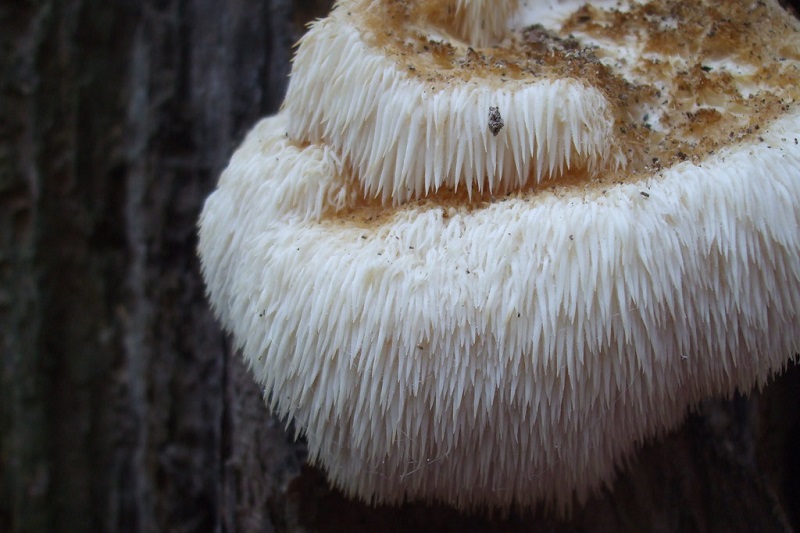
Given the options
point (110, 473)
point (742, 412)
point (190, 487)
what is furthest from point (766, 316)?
point (110, 473)

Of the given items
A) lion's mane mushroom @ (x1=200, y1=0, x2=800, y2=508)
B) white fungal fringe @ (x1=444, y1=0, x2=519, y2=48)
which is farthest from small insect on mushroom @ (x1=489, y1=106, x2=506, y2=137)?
white fungal fringe @ (x1=444, y1=0, x2=519, y2=48)

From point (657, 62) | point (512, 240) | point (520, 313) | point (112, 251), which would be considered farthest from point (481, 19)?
point (112, 251)

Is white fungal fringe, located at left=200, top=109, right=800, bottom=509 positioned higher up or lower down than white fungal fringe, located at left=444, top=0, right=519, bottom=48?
lower down

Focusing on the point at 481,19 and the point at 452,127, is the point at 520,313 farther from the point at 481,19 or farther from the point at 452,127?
the point at 481,19

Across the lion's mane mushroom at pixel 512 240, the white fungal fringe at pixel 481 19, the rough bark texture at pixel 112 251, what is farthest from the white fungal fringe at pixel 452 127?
the rough bark texture at pixel 112 251

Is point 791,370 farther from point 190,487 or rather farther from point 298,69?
point 190,487

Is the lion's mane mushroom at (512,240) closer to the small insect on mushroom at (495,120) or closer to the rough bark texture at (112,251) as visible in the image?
the small insect on mushroom at (495,120)

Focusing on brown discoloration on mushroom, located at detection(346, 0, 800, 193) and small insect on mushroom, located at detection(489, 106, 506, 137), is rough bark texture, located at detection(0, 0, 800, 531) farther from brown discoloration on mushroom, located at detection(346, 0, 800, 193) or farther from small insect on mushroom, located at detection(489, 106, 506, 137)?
small insect on mushroom, located at detection(489, 106, 506, 137)
